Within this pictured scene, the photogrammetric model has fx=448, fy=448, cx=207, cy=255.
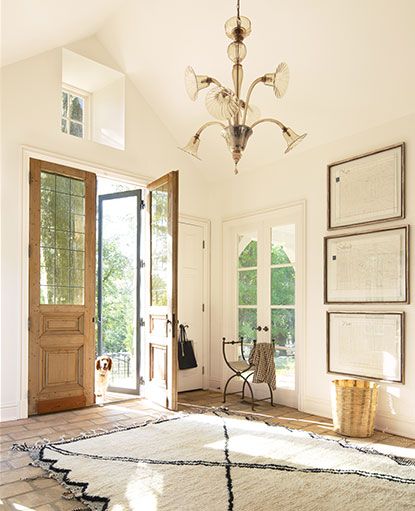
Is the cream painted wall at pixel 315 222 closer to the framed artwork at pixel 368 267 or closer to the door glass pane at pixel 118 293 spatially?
the framed artwork at pixel 368 267

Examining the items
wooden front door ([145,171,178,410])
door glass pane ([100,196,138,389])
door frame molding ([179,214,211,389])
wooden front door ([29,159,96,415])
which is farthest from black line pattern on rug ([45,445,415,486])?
door glass pane ([100,196,138,389])

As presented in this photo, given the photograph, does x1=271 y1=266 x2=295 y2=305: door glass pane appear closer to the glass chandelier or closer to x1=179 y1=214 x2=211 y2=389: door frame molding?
x1=179 y1=214 x2=211 y2=389: door frame molding

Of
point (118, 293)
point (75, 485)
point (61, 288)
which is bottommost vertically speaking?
point (75, 485)

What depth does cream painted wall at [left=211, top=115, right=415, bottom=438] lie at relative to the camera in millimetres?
3986

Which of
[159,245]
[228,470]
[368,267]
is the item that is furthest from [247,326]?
[228,470]

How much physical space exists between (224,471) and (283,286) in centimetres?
260

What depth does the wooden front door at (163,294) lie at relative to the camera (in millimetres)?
4773

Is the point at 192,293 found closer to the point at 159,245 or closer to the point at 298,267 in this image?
the point at 159,245

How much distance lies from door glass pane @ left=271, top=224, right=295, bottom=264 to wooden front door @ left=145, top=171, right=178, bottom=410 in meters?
1.27

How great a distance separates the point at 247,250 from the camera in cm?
579

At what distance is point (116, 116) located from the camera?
552cm

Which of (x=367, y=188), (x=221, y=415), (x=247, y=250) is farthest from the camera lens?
(x=247, y=250)

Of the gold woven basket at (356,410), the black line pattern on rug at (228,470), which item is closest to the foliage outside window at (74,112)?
the black line pattern on rug at (228,470)

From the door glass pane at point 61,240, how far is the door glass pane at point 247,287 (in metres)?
2.03
